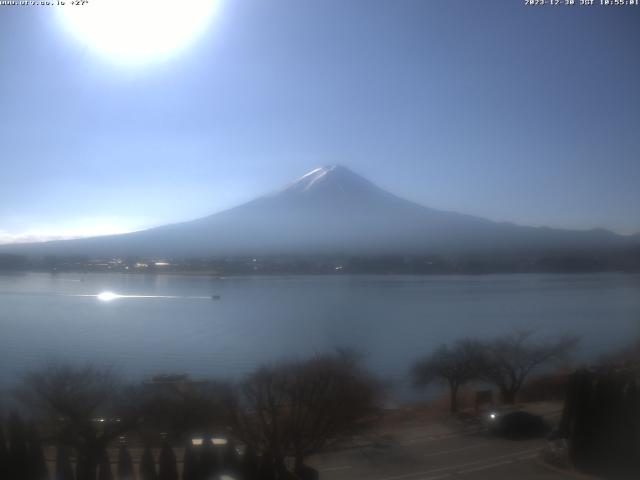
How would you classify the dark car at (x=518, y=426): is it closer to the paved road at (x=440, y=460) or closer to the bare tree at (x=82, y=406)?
the paved road at (x=440, y=460)

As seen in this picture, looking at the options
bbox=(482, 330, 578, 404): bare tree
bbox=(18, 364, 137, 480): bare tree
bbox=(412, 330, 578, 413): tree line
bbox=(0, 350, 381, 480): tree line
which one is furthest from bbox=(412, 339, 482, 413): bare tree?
bbox=(18, 364, 137, 480): bare tree

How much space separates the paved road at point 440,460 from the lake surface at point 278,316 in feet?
3.08

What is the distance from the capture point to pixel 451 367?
616 centimetres

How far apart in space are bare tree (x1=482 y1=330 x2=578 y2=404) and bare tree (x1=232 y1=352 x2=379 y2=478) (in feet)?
5.04

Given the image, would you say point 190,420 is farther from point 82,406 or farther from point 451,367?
point 451,367

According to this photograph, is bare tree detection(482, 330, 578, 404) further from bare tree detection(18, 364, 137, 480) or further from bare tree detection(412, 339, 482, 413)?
bare tree detection(18, 364, 137, 480)

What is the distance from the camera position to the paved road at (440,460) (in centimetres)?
441

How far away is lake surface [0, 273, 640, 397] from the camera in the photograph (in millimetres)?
6254

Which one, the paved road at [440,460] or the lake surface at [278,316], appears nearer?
the paved road at [440,460]

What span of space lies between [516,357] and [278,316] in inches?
124

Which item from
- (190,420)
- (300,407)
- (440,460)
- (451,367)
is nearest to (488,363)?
(451,367)

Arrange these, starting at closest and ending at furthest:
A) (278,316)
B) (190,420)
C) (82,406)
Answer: (190,420)
(82,406)
(278,316)

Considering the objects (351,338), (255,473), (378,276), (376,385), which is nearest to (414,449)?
(376,385)

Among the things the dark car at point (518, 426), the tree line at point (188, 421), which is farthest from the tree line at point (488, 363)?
the tree line at point (188, 421)
